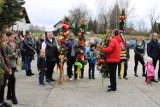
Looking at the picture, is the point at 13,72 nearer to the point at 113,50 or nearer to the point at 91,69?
the point at 113,50

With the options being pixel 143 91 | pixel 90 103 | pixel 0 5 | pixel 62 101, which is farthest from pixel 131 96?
pixel 0 5

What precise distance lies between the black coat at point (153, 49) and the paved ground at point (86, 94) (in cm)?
113

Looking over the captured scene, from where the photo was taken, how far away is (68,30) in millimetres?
11266

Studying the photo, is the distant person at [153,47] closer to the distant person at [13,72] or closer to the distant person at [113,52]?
the distant person at [113,52]

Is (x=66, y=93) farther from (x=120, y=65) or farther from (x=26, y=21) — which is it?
(x=26, y=21)

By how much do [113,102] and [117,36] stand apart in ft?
7.57

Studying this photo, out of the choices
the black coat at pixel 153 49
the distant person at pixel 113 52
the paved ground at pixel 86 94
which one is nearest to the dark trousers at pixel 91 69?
the paved ground at pixel 86 94

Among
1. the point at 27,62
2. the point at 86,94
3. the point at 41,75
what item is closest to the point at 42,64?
the point at 41,75

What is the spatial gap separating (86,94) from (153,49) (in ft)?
13.4

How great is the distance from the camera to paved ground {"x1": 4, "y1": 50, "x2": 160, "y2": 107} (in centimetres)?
830

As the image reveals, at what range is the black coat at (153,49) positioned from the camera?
12.1 m

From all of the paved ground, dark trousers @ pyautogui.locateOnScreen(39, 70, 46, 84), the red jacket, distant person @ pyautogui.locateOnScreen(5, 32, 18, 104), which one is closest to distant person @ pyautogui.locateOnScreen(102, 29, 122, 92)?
the red jacket

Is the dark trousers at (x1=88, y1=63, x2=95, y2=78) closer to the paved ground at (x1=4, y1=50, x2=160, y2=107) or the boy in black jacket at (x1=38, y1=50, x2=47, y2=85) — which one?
the paved ground at (x1=4, y1=50, x2=160, y2=107)

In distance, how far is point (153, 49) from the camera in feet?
40.0
